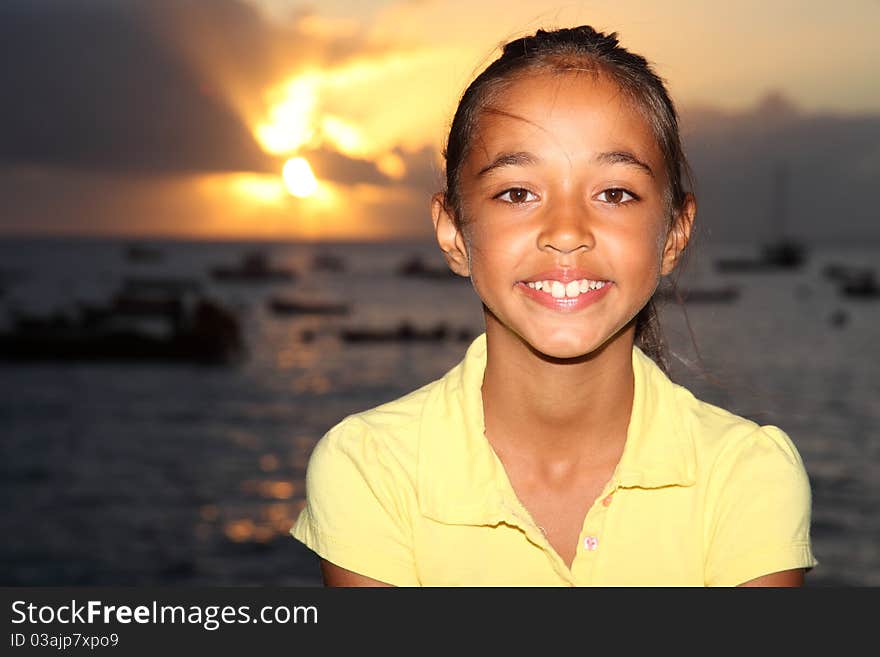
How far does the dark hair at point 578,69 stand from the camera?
2.09m

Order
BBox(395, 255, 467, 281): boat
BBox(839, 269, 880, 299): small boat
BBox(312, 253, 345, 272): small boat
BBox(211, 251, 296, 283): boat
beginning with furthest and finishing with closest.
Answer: BBox(312, 253, 345, 272): small boat → BBox(395, 255, 467, 281): boat → BBox(211, 251, 296, 283): boat → BBox(839, 269, 880, 299): small boat

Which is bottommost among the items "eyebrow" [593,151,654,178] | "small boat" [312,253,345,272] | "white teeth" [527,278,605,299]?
"white teeth" [527,278,605,299]

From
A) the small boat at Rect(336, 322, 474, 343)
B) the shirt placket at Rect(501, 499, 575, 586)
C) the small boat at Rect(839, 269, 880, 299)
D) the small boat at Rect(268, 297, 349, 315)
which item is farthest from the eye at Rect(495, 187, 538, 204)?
the small boat at Rect(839, 269, 880, 299)

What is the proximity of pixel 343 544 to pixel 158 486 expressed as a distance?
21.3m

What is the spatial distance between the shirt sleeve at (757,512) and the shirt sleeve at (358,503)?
669 mm

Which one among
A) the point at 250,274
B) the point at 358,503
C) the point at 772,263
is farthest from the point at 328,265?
the point at 358,503

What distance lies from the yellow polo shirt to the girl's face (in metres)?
0.32

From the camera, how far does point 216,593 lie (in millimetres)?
2146

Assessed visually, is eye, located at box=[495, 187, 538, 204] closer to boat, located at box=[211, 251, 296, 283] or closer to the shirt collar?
the shirt collar

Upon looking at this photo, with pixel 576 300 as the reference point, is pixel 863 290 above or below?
above

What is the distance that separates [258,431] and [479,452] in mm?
26611

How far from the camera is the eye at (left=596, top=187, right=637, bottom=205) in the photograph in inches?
78.4

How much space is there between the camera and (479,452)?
2.11 metres

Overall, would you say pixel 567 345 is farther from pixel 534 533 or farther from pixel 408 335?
pixel 408 335
